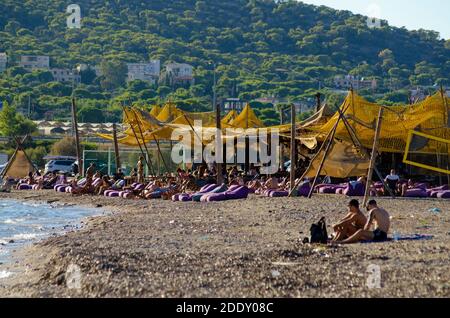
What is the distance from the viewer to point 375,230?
53.2 ft

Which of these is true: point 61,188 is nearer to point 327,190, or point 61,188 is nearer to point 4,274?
point 327,190

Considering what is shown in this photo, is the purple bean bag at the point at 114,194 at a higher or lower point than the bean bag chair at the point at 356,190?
lower

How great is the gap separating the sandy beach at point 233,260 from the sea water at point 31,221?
1137mm

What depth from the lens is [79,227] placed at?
24484mm

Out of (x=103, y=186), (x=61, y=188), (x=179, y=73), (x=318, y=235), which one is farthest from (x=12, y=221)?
(x=179, y=73)

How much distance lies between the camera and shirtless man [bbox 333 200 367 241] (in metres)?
16.2

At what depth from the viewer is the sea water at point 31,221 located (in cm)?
2216

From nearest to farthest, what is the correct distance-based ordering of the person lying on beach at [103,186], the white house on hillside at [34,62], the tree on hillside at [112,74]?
the person lying on beach at [103,186] → the tree on hillside at [112,74] → the white house on hillside at [34,62]

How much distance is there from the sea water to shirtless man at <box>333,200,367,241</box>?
5.44 metres

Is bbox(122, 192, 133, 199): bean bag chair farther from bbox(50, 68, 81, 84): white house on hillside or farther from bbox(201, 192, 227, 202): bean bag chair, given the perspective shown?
bbox(50, 68, 81, 84): white house on hillside

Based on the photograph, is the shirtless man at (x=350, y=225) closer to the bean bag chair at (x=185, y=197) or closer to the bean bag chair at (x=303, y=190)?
the bean bag chair at (x=303, y=190)

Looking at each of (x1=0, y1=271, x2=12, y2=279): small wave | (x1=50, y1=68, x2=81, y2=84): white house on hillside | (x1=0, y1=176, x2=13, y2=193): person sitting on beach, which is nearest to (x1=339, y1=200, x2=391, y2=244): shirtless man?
(x1=0, y1=271, x2=12, y2=279): small wave

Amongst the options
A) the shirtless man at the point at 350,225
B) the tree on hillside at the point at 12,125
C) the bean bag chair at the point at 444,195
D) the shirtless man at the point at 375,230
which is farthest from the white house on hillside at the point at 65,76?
the shirtless man at the point at 375,230
